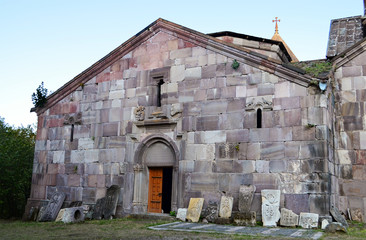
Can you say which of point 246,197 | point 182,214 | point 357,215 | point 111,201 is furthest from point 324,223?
point 111,201

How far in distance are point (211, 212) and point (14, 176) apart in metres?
9.02

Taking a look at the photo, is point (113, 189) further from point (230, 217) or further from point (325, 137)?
point (325, 137)

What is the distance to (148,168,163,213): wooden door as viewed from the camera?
12.2 m

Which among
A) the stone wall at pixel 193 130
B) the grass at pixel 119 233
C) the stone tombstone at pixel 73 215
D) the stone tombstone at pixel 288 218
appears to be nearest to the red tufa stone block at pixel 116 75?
the stone wall at pixel 193 130

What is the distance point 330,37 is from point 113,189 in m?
9.64

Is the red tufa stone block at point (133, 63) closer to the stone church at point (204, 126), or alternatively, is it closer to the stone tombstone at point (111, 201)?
the stone church at point (204, 126)

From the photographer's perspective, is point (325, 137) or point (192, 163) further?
point (192, 163)

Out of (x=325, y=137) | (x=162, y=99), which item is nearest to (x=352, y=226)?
(x=325, y=137)

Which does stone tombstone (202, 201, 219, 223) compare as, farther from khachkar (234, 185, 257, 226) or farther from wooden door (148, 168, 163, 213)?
wooden door (148, 168, 163, 213)

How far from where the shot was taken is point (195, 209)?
10.8 metres

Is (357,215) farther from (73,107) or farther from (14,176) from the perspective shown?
(14,176)

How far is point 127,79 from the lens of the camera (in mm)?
13125

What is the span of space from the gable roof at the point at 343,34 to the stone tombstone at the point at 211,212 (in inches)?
254

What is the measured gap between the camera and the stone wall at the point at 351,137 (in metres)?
11.1
